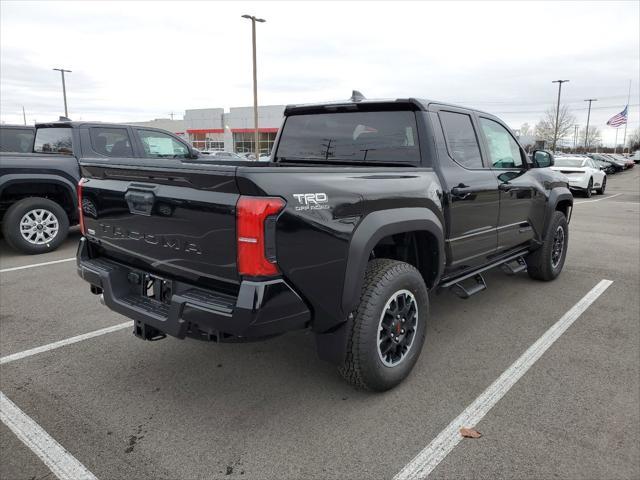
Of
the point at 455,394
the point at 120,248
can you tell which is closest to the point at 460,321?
the point at 455,394

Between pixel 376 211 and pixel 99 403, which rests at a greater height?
pixel 376 211

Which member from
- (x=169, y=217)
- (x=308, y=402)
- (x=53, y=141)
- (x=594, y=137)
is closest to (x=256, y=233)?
(x=169, y=217)

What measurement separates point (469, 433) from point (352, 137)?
7.60ft

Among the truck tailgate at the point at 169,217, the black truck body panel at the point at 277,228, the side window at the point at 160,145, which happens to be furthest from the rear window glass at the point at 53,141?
the truck tailgate at the point at 169,217

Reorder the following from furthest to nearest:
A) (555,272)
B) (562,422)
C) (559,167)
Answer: (559,167), (555,272), (562,422)

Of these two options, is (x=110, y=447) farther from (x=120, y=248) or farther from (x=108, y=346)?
(x=108, y=346)

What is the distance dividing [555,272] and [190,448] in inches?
195

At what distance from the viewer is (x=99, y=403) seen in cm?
300

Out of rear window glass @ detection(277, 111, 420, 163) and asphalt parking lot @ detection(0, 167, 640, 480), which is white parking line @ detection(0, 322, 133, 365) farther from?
rear window glass @ detection(277, 111, 420, 163)

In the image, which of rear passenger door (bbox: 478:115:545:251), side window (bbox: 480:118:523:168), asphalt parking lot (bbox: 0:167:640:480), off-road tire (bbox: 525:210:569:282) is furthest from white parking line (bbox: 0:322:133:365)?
off-road tire (bbox: 525:210:569:282)

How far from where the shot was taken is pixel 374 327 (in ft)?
9.39

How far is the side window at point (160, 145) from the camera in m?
7.88

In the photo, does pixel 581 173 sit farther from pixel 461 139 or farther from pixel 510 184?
pixel 461 139

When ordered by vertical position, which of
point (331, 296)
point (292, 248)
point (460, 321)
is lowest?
point (460, 321)
